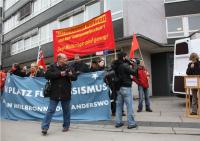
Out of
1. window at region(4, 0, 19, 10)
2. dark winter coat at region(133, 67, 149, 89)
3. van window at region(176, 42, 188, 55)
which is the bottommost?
dark winter coat at region(133, 67, 149, 89)

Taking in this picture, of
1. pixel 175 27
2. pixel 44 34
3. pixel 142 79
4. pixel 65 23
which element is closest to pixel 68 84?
pixel 142 79

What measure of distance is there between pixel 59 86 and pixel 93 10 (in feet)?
42.7

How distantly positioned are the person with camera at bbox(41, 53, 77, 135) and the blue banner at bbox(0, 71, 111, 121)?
111 cm

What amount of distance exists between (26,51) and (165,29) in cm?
1570

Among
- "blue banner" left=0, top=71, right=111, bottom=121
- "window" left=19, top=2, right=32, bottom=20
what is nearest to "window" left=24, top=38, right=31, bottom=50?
"window" left=19, top=2, right=32, bottom=20

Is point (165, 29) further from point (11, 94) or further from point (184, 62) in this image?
point (11, 94)

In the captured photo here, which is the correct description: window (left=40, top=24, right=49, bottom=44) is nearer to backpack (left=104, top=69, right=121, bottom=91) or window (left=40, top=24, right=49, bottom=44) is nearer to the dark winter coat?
the dark winter coat

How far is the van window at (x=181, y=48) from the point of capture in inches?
378

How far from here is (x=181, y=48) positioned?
385 inches

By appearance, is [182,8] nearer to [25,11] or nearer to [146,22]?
[146,22]

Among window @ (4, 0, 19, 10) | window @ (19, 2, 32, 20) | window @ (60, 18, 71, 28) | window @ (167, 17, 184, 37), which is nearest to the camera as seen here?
window @ (167, 17, 184, 37)

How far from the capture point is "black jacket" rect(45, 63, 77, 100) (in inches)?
242

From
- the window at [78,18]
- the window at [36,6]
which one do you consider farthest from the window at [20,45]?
the window at [78,18]

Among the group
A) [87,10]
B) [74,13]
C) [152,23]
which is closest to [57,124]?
[152,23]
